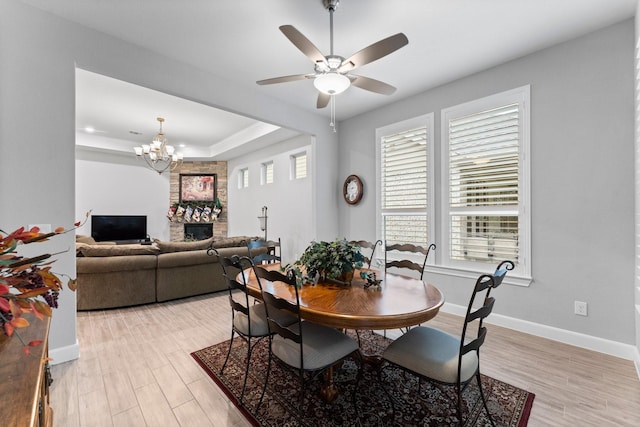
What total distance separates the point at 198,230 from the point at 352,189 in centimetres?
505

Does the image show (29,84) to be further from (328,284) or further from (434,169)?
(434,169)

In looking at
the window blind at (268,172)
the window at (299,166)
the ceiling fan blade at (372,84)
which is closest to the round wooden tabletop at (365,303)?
the ceiling fan blade at (372,84)

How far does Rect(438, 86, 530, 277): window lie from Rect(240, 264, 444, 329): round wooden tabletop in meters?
1.57

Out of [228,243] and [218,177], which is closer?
[228,243]

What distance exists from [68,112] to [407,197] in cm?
373

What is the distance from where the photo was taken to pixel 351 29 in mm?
2529

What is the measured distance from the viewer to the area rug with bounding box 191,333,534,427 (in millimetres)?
1703

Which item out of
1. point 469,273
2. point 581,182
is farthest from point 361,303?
point 581,182

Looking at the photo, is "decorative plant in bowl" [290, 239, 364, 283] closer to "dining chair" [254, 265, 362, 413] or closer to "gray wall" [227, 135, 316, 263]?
"dining chair" [254, 265, 362, 413]

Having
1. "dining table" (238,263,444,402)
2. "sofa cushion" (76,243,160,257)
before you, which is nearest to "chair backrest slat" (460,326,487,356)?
"dining table" (238,263,444,402)

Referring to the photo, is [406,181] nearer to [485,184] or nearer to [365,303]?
[485,184]

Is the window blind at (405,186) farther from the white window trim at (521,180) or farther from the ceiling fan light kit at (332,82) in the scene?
the ceiling fan light kit at (332,82)

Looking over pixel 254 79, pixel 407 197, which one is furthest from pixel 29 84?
pixel 407 197

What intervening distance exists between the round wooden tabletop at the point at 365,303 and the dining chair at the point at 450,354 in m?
0.20
